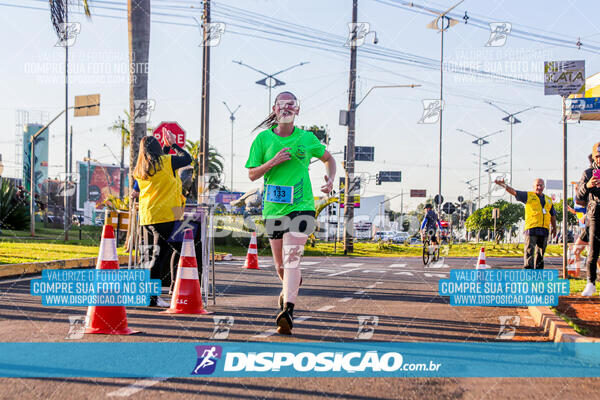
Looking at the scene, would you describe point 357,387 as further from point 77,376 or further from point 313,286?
point 313,286

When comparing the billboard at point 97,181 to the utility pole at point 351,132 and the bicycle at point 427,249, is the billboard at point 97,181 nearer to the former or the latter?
the utility pole at point 351,132

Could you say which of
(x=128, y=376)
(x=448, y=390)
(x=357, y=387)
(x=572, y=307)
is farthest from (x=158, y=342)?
(x=572, y=307)

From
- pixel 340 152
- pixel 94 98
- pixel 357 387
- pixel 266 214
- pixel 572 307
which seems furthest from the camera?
pixel 340 152

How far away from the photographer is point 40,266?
11945mm

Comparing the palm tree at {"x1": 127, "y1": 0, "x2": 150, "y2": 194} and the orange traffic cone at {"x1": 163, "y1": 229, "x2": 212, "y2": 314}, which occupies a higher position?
the palm tree at {"x1": 127, "y1": 0, "x2": 150, "y2": 194}

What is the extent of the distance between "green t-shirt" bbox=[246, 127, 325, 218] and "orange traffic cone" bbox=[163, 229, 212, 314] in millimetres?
1401

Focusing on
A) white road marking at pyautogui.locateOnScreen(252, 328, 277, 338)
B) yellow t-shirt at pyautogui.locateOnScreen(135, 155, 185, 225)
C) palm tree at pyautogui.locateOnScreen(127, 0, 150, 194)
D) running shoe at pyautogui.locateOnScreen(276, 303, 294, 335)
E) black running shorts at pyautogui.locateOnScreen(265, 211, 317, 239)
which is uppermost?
palm tree at pyautogui.locateOnScreen(127, 0, 150, 194)

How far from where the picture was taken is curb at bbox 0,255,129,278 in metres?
10.9

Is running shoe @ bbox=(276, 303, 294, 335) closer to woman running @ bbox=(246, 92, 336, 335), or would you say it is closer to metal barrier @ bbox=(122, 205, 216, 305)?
woman running @ bbox=(246, 92, 336, 335)

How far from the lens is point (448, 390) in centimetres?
388

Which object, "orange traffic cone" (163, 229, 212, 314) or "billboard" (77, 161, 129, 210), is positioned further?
"billboard" (77, 161, 129, 210)

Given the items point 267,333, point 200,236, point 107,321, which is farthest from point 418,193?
point 107,321

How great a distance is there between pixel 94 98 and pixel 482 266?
15.1m

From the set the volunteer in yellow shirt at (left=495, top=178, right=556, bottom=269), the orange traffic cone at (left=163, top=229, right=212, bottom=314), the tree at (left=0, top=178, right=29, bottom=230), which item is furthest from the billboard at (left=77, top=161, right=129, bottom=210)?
the orange traffic cone at (left=163, top=229, right=212, bottom=314)
